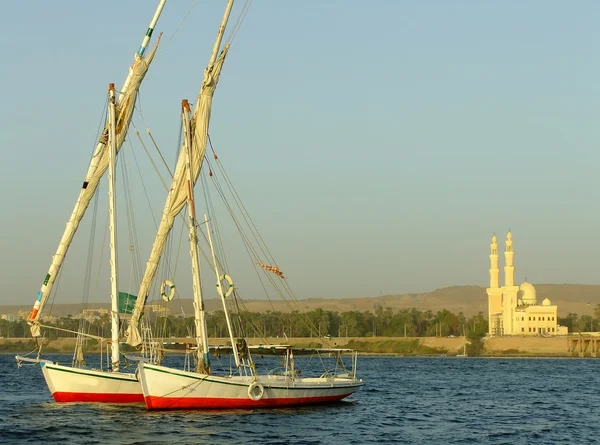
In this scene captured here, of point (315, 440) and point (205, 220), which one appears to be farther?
point (205, 220)

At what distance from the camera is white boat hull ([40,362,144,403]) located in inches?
2195

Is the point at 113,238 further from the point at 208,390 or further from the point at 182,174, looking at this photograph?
the point at 208,390

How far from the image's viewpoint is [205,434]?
45.2 meters

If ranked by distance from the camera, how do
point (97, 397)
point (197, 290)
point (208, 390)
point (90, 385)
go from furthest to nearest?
point (97, 397) < point (90, 385) < point (197, 290) < point (208, 390)

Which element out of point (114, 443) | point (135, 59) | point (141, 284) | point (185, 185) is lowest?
point (114, 443)

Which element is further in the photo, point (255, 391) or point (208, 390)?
point (255, 391)

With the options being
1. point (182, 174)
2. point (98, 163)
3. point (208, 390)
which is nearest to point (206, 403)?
point (208, 390)

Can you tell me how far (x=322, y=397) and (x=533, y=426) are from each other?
485 inches

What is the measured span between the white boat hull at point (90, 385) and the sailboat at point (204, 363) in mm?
4179

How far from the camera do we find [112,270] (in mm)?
56438

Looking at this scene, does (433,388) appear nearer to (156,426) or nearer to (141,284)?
(141,284)

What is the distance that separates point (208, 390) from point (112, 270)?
9300 mm

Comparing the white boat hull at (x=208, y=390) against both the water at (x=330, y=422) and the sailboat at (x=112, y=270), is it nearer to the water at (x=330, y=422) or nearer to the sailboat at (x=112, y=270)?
the water at (x=330, y=422)

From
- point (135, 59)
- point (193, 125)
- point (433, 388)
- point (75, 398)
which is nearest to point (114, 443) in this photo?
point (75, 398)
